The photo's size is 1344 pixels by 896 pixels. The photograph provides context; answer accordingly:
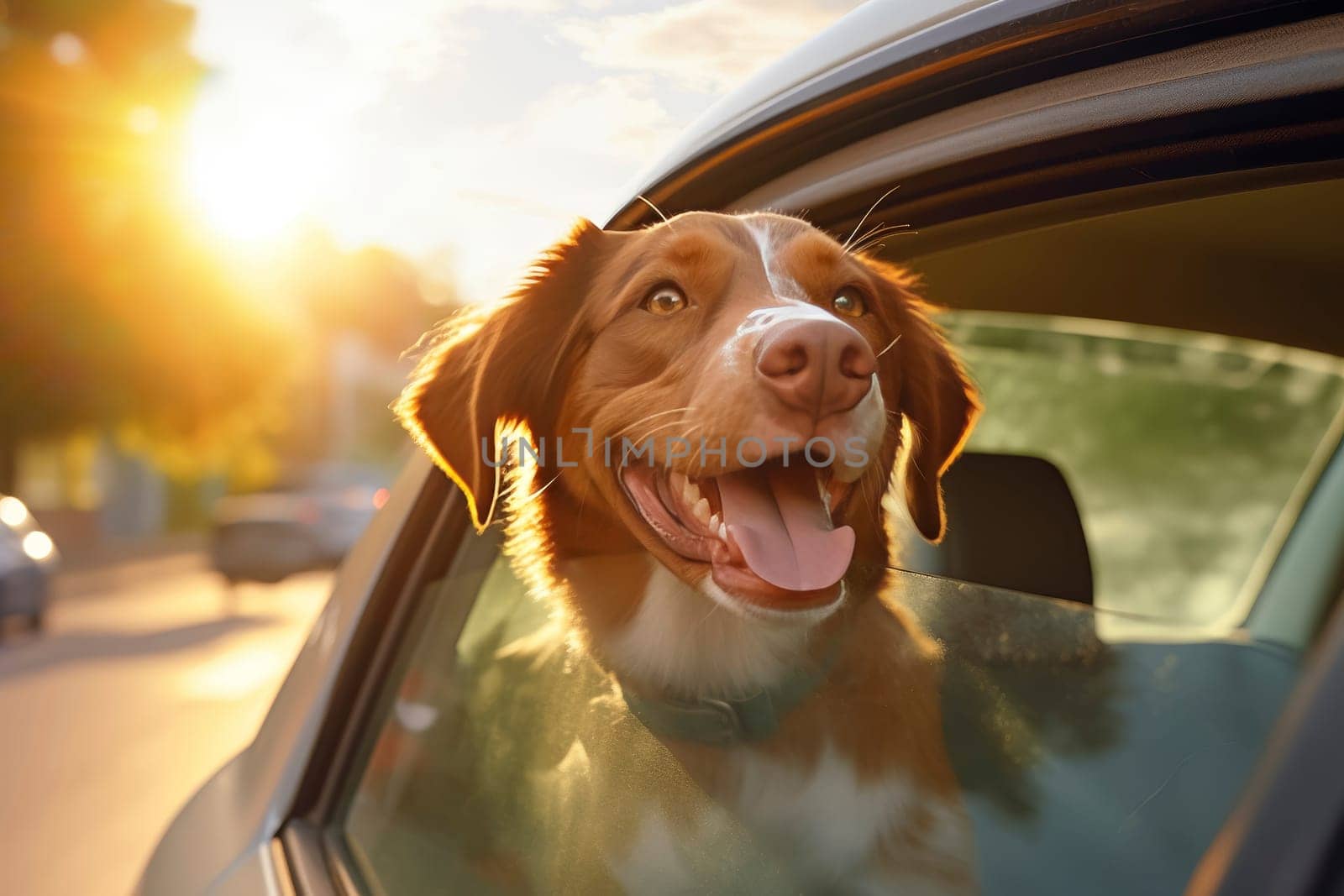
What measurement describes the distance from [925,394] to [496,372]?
89cm

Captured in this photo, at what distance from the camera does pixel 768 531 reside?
1.42 meters

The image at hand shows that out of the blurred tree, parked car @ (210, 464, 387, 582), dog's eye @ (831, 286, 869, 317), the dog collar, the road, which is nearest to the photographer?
the dog collar

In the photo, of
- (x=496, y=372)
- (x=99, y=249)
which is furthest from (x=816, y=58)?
(x=99, y=249)

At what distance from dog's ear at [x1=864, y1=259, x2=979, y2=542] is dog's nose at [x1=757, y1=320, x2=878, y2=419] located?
0.09m

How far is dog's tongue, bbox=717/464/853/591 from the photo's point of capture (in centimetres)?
137

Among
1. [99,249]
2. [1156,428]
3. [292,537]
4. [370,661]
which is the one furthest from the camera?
[99,249]

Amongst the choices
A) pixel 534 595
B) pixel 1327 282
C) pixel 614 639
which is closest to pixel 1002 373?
pixel 1327 282

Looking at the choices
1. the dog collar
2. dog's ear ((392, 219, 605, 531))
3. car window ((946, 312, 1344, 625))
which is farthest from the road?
car window ((946, 312, 1344, 625))

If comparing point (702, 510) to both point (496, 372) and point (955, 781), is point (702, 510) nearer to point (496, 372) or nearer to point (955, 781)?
point (955, 781)

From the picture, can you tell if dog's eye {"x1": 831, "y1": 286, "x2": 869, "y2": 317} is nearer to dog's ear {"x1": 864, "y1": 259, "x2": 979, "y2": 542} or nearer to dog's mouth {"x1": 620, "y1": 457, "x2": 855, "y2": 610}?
dog's ear {"x1": 864, "y1": 259, "x2": 979, "y2": 542}

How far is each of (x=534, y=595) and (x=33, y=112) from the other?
2848cm

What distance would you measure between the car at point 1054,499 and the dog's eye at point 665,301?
12 centimetres

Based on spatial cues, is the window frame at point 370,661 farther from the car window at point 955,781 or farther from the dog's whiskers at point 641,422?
the dog's whiskers at point 641,422

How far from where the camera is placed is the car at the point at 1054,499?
975mm
